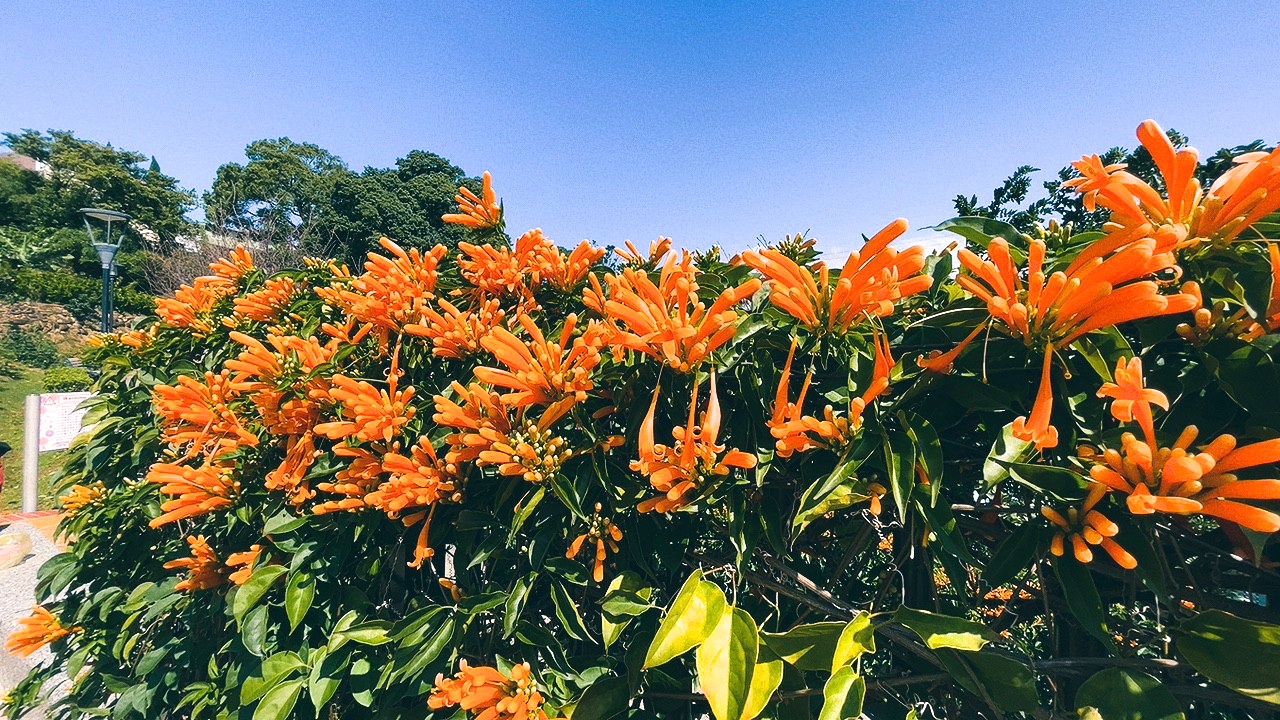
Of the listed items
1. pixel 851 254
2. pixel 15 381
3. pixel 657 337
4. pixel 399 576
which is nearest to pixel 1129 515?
pixel 851 254

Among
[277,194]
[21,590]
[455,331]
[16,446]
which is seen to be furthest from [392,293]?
[277,194]

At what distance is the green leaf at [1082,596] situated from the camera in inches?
26.4

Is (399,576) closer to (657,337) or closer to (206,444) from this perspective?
(206,444)

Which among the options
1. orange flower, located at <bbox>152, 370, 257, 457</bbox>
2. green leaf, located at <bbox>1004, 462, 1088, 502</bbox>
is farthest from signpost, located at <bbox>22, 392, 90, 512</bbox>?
green leaf, located at <bbox>1004, 462, 1088, 502</bbox>

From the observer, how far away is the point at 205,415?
1.43 metres

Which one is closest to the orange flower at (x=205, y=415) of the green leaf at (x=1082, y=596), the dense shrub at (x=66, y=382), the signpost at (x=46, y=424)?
the green leaf at (x=1082, y=596)

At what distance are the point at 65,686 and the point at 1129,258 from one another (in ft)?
16.7

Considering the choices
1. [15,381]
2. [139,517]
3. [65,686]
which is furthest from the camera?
[15,381]

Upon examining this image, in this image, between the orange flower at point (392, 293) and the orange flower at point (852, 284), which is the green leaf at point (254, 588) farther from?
the orange flower at point (852, 284)

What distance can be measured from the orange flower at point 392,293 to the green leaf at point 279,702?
83 cm

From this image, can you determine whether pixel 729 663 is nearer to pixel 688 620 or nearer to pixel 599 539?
pixel 688 620

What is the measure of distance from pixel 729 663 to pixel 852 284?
1.84 feet

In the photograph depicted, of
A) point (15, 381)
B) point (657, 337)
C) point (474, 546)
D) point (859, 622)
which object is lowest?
point (15, 381)

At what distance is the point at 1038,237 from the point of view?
0.95 metres
